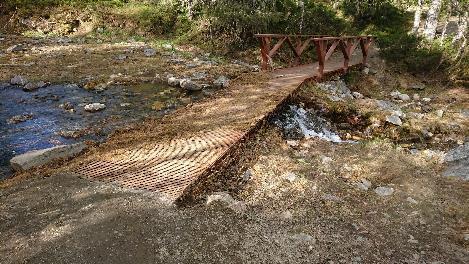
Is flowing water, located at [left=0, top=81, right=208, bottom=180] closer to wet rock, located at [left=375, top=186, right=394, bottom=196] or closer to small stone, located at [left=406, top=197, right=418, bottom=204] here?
wet rock, located at [left=375, top=186, right=394, bottom=196]

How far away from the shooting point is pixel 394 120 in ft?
28.2

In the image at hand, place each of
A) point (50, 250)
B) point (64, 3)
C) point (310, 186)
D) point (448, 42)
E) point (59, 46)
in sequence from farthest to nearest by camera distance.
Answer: point (64, 3) < point (59, 46) < point (448, 42) < point (310, 186) < point (50, 250)

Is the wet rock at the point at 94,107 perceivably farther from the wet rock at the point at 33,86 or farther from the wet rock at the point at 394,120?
the wet rock at the point at 394,120

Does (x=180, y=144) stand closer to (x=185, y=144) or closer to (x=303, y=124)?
(x=185, y=144)

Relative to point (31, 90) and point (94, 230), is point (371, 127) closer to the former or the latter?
point (94, 230)

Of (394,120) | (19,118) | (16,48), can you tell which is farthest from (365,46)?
(16,48)

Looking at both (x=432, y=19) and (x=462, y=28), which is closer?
(x=462, y=28)

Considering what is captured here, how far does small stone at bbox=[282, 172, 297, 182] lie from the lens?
554cm

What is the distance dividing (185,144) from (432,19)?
11.0 metres

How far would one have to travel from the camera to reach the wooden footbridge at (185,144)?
4996mm

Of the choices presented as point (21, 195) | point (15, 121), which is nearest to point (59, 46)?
point (15, 121)

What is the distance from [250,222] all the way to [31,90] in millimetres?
7289

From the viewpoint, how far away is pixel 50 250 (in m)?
3.79

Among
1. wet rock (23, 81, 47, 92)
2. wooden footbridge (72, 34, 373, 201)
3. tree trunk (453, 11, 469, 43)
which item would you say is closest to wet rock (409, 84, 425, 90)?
tree trunk (453, 11, 469, 43)
